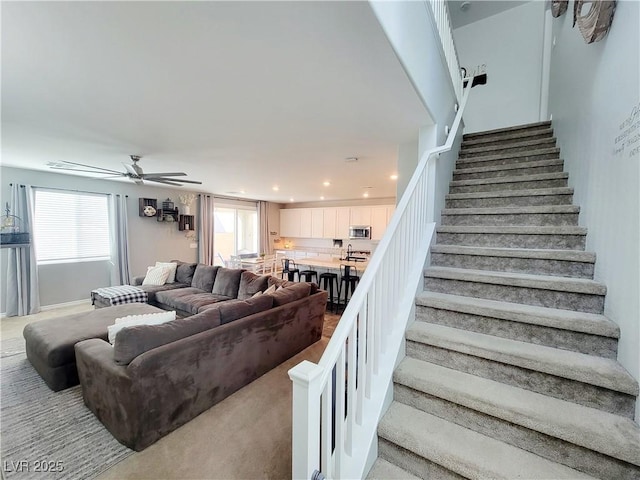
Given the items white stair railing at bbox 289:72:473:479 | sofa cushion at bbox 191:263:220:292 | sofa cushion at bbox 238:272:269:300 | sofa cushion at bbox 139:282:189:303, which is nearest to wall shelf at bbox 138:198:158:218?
sofa cushion at bbox 139:282:189:303

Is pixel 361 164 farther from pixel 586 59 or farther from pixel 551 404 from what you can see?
pixel 551 404

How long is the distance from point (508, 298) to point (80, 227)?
6.86m

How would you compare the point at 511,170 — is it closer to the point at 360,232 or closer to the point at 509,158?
the point at 509,158

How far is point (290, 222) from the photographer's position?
30.0 feet

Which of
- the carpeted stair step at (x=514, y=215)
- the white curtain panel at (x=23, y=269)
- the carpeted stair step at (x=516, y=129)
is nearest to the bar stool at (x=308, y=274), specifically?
the carpeted stair step at (x=514, y=215)

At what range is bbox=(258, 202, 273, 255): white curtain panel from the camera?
28.3 feet

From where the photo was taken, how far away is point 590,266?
1730 mm

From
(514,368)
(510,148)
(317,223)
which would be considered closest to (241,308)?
(514,368)

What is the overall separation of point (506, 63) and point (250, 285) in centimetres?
568

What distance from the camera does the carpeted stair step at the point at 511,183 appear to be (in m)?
2.43

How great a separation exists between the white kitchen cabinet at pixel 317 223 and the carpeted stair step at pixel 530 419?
687 centimetres

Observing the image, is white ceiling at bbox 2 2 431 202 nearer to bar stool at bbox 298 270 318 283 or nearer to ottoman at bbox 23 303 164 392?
ottoman at bbox 23 303 164 392

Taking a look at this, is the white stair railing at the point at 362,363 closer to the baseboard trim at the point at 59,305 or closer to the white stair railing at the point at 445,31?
the white stair railing at the point at 445,31

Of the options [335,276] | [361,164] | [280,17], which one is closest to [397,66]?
[280,17]
